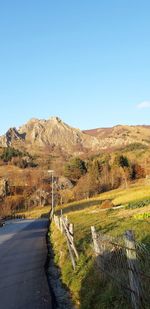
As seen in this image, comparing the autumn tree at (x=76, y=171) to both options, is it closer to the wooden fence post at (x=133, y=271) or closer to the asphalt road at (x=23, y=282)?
the asphalt road at (x=23, y=282)

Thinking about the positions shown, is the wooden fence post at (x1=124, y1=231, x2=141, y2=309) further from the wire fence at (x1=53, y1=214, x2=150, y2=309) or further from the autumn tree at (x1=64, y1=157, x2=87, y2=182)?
the autumn tree at (x1=64, y1=157, x2=87, y2=182)

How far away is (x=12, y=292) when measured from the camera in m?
12.0

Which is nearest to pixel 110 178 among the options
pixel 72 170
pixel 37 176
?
pixel 72 170

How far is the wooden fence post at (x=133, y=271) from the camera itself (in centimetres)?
749

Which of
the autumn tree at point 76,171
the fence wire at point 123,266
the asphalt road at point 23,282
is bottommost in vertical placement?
the asphalt road at point 23,282

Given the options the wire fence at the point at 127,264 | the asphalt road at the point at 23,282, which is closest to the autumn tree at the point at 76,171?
the asphalt road at the point at 23,282

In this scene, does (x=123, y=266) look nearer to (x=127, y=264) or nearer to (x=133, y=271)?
(x=127, y=264)

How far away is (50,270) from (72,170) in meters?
144

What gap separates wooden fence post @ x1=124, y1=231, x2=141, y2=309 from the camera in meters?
7.49

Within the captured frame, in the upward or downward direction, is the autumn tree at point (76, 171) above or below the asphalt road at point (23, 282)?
above

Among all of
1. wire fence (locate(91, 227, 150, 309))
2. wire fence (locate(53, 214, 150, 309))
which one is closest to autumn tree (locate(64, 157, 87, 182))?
wire fence (locate(53, 214, 150, 309))

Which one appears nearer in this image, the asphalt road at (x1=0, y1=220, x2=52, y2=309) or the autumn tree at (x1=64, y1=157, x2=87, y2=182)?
the asphalt road at (x1=0, y1=220, x2=52, y2=309)

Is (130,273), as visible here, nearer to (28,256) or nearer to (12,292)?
(12,292)

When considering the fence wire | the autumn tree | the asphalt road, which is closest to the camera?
the fence wire
